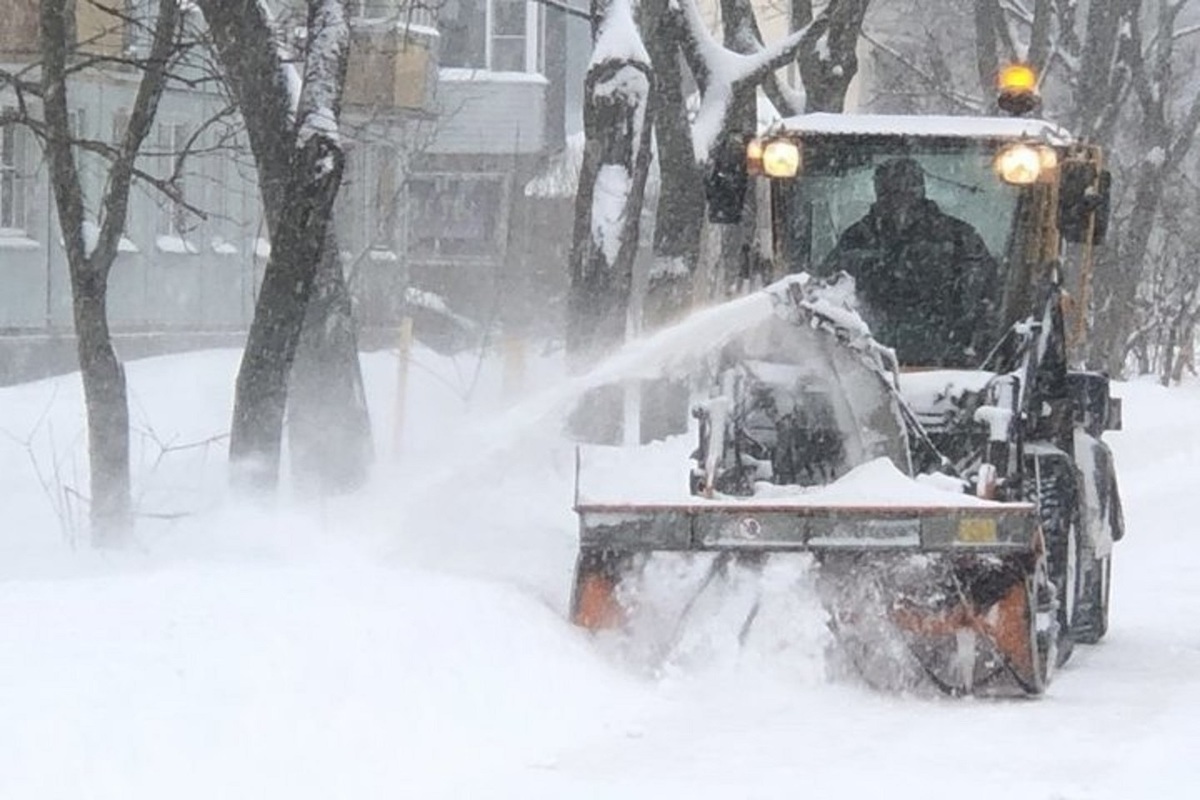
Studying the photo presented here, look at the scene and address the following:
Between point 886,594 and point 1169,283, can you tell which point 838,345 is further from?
point 1169,283

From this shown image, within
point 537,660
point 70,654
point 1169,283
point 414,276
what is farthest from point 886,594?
point 1169,283

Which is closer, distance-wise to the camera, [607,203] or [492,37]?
[607,203]

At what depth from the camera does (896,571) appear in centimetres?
935

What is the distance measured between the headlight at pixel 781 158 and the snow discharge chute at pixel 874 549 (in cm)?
99

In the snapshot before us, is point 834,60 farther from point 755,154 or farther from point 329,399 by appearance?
point 755,154

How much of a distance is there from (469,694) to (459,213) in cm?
3087

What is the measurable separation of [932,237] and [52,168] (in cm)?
498

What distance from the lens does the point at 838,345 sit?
984 centimetres

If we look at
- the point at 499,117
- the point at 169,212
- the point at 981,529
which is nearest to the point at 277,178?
the point at 981,529

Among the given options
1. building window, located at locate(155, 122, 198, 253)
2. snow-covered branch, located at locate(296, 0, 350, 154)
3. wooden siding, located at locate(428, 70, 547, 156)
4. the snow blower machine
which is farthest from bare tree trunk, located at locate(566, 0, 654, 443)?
wooden siding, located at locate(428, 70, 547, 156)

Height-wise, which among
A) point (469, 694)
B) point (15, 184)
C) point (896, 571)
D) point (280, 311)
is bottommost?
point (469, 694)

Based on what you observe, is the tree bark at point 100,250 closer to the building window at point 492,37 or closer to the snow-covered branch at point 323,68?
the snow-covered branch at point 323,68

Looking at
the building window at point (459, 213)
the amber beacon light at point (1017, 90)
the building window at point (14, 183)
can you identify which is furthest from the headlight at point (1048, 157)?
the building window at point (459, 213)

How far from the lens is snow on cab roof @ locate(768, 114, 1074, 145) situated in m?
10.6
